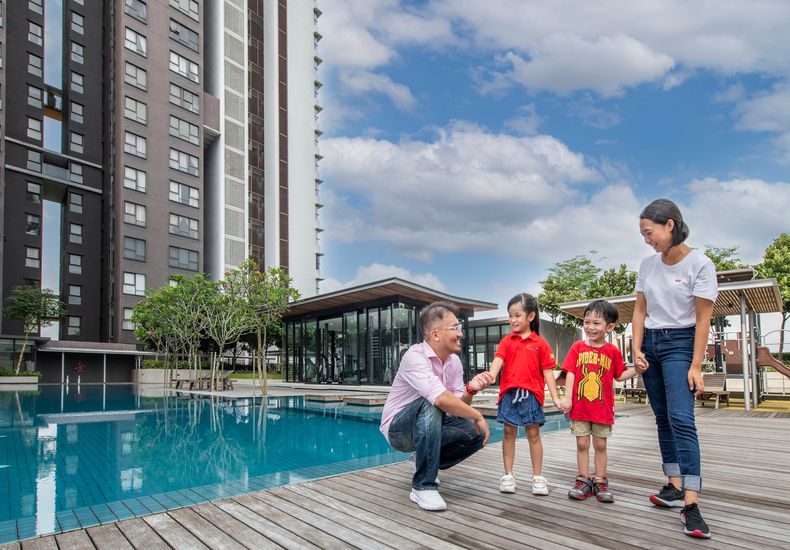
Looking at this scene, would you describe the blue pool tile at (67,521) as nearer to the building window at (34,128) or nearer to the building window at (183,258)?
the building window at (183,258)

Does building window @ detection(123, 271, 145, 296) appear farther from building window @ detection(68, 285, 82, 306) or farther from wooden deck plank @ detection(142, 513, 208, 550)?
wooden deck plank @ detection(142, 513, 208, 550)

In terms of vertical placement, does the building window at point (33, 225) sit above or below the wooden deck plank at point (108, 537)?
above

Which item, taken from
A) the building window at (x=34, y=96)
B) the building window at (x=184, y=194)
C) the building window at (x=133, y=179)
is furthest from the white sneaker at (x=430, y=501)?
the building window at (x=34, y=96)

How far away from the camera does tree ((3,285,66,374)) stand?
3077 cm

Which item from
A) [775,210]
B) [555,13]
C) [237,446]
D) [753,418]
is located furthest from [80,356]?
[775,210]

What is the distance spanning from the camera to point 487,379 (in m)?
3.12

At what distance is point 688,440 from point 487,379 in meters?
1.06

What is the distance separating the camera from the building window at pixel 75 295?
36.3 metres

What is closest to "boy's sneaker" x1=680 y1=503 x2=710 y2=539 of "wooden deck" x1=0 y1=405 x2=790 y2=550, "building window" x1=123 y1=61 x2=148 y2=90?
"wooden deck" x1=0 y1=405 x2=790 y2=550

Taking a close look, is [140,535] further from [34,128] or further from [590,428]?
[34,128]

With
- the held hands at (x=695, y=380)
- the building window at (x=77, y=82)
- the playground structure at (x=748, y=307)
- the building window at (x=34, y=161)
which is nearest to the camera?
the held hands at (x=695, y=380)

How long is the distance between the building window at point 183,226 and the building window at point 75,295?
708 cm

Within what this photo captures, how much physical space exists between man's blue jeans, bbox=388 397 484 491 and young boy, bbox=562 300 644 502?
67cm

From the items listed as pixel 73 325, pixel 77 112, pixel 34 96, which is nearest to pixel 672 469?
pixel 73 325
